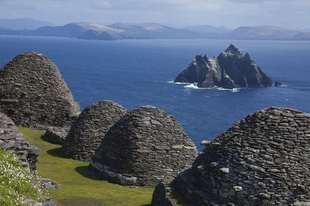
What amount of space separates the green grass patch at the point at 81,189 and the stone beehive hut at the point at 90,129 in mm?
787

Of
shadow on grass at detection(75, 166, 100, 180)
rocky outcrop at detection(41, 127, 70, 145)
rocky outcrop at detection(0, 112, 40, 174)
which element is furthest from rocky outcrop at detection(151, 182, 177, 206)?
rocky outcrop at detection(41, 127, 70, 145)

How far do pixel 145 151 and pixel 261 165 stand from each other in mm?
7888

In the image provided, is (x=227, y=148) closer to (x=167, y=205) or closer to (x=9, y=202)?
(x=167, y=205)

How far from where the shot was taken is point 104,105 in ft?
73.1

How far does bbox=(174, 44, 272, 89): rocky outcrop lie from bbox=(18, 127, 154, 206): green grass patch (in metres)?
109

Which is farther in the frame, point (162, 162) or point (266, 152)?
point (162, 162)

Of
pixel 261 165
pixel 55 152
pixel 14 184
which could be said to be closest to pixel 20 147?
pixel 14 184

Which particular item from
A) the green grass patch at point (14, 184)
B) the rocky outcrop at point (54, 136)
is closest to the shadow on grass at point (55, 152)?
the rocky outcrop at point (54, 136)

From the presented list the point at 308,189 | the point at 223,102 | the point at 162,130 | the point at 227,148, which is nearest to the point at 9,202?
the point at 227,148

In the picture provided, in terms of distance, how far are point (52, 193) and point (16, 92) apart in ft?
52.6

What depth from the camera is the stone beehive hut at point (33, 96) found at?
2834 centimetres

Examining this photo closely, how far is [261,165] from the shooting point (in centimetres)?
1101

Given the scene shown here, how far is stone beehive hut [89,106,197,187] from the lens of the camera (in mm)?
17609

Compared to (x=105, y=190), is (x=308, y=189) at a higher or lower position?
higher
